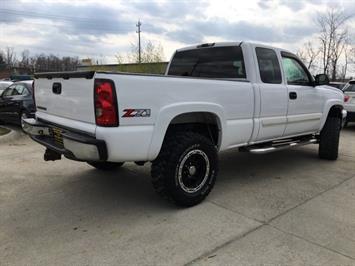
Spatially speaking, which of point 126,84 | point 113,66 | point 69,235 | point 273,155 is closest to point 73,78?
point 126,84

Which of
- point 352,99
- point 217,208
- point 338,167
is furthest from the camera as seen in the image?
point 352,99

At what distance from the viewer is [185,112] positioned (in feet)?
12.3

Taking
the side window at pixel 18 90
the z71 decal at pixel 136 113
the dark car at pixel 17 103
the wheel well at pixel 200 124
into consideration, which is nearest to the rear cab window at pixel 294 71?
the wheel well at pixel 200 124

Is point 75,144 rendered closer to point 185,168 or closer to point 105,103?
point 105,103

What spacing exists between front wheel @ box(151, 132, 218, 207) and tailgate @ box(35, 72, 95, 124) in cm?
90

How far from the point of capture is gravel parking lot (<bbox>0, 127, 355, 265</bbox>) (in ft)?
9.89

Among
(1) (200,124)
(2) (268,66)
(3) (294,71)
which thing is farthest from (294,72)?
(1) (200,124)

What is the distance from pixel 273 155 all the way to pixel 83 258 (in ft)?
15.7

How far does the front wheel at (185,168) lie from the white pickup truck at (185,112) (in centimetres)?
1

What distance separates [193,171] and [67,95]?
5.33ft

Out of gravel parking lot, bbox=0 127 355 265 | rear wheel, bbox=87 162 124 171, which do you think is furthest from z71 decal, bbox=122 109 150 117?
rear wheel, bbox=87 162 124 171

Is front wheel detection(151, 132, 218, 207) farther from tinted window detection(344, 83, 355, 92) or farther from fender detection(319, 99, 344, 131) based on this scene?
tinted window detection(344, 83, 355, 92)

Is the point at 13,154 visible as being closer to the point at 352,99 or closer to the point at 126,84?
the point at 126,84

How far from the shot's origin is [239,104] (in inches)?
172
